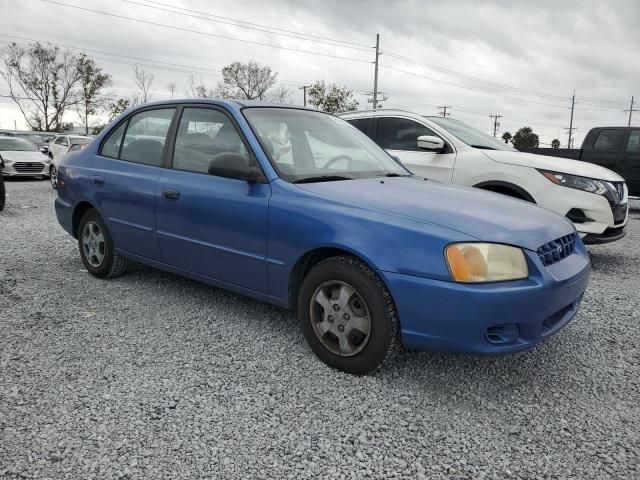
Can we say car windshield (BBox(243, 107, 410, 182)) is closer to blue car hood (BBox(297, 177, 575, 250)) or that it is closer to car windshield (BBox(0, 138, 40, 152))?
blue car hood (BBox(297, 177, 575, 250))

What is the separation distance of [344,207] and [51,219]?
726 cm

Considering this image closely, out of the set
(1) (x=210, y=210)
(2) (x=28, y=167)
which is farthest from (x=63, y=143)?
(1) (x=210, y=210)

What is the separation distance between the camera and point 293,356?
10.4ft

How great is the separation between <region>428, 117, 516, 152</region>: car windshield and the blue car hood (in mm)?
2894

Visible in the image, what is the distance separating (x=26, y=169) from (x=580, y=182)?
51.7 feet

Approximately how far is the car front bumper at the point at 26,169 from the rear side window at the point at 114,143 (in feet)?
43.0

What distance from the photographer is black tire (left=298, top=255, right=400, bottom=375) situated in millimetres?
2660

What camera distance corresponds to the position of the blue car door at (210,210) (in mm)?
3229

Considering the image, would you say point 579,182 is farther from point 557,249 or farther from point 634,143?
point 634,143

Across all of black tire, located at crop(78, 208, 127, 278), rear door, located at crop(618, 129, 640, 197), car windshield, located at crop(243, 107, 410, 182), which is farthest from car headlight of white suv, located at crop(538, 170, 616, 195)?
rear door, located at crop(618, 129, 640, 197)

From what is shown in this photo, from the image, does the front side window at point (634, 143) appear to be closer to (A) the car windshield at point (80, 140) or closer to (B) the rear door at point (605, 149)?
(B) the rear door at point (605, 149)

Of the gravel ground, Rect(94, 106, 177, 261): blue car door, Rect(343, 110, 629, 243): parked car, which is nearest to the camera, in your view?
the gravel ground

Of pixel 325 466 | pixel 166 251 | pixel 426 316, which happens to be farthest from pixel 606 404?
pixel 166 251

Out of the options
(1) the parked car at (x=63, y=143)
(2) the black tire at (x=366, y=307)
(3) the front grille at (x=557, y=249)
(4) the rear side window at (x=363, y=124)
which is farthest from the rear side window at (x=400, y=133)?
(1) the parked car at (x=63, y=143)
